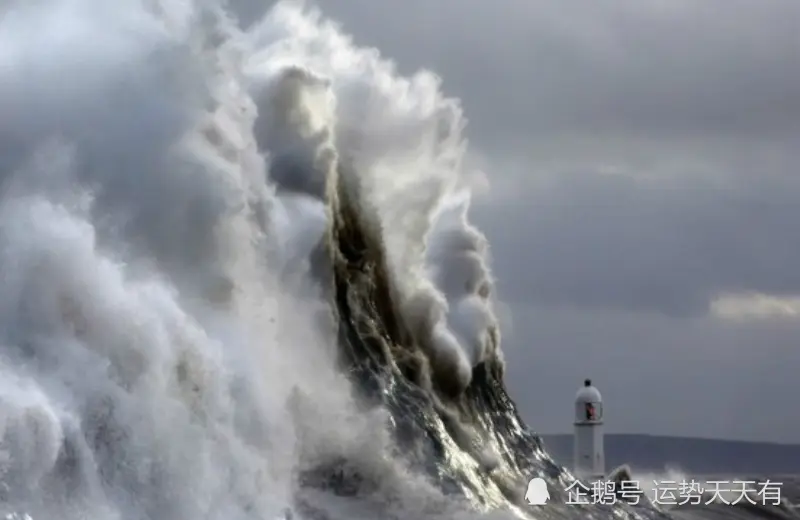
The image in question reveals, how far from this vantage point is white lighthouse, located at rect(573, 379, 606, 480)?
148 ft

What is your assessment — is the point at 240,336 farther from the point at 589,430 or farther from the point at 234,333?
the point at 589,430

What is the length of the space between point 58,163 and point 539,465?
17909mm

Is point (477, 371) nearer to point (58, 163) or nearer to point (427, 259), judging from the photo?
point (427, 259)

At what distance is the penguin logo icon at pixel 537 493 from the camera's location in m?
35.7

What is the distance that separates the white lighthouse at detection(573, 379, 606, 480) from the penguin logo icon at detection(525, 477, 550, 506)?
A: 707 cm

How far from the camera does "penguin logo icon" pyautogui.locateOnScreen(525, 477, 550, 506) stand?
3572cm

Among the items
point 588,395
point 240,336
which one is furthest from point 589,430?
point 240,336

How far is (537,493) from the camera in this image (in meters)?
36.6

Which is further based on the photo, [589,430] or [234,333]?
[589,430]

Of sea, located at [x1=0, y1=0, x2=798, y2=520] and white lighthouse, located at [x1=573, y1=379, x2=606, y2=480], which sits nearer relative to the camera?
sea, located at [x1=0, y1=0, x2=798, y2=520]

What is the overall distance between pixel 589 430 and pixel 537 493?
9.07 meters

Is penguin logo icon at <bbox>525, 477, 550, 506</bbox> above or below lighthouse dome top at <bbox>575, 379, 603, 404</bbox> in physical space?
below

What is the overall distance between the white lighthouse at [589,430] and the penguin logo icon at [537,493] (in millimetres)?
7073


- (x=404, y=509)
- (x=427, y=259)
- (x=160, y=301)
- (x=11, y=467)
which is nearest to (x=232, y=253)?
(x=160, y=301)
